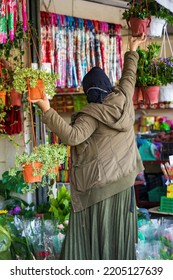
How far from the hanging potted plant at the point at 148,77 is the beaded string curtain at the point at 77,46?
149 cm

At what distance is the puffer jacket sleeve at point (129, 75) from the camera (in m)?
3.54

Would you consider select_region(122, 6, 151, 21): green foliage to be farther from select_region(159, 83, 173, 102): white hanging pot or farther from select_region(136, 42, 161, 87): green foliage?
select_region(159, 83, 173, 102): white hanging pot

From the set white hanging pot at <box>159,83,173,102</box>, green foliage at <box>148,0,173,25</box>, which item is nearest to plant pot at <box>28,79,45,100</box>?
green foliage at <box>148,0,173,25</box>

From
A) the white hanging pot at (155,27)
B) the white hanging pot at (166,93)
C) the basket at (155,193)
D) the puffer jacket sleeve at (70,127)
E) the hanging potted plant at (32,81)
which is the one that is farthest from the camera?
the basket at (155,193)

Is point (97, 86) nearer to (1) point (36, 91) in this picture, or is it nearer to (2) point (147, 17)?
(1) point (36, 91)

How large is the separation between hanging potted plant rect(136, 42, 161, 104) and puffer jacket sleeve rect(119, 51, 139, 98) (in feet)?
2.27

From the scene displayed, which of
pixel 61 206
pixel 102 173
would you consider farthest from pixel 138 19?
pixel 61 206

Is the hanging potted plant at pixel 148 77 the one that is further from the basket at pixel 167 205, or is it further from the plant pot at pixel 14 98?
the basket at pixel 167 205

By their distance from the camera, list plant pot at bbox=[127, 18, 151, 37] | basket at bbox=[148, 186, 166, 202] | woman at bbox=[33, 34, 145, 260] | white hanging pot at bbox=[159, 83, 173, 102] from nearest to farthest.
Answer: woman at bbox=[33, 34, 145, 260] → plant pot at bbox=[127, 18, 151, 37] → white hanging pot at bbox=[159, 83, 173, 102] → basket at bbox=[148, 186, 166, 202]

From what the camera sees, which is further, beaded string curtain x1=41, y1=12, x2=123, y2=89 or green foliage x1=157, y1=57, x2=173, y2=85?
beaded string curtain x1=41, y1=12, x2=123, y2=89

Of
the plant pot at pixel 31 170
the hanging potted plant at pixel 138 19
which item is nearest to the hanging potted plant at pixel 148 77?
the hanging potted plant at pixel 138 19

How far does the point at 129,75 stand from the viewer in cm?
363

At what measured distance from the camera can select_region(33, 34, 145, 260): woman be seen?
3.34 m

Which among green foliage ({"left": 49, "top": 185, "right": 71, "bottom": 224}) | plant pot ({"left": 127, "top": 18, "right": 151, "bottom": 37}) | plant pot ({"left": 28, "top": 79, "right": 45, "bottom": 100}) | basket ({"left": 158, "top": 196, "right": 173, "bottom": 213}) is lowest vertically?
basket ({"left": 158, "top": 196, "right": 173, "bottom": 213})
